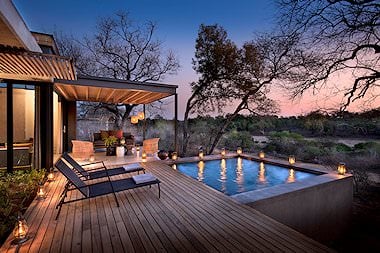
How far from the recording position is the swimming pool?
17.8ft

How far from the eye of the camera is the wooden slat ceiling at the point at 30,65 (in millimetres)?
3275

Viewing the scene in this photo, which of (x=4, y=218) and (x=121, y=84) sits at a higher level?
(x=121, y=84)

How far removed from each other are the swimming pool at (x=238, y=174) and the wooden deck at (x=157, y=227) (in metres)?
1.47

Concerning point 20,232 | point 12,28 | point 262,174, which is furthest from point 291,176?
point 12,28

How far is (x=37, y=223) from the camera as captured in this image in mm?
2955

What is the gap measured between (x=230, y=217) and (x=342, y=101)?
5406 millimetres

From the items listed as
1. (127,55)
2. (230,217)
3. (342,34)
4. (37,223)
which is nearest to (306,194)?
(230,217)

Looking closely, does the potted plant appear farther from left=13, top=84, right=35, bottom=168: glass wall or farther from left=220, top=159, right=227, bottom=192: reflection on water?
left=220, top=159, right=227, bottom=192: reflection on water

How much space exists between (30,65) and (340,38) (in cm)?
757

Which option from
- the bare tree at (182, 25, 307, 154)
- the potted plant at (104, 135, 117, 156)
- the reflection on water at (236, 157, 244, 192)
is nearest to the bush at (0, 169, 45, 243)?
the potted plant at (104, 135, 117, 156)

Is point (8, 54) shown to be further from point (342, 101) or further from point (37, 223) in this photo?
point (342, 101)

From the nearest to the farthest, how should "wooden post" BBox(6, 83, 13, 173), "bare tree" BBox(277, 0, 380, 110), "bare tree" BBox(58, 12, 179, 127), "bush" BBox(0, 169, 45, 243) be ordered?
"bush" BBox(0, 169, 45, 243) → "wooden post" BBox(6, 83, 13, 173) → "bare tree" BBox(277, 0, 380, 110) → "bare tree" BBox(58, 12, 179, 127)

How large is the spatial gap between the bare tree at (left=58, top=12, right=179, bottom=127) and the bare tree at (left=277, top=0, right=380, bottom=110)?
8.57m

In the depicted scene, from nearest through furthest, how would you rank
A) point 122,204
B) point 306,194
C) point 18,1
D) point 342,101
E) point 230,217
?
point 230,217 → point 122,204 → point 306,194 → point 342,101 → point 18,1
